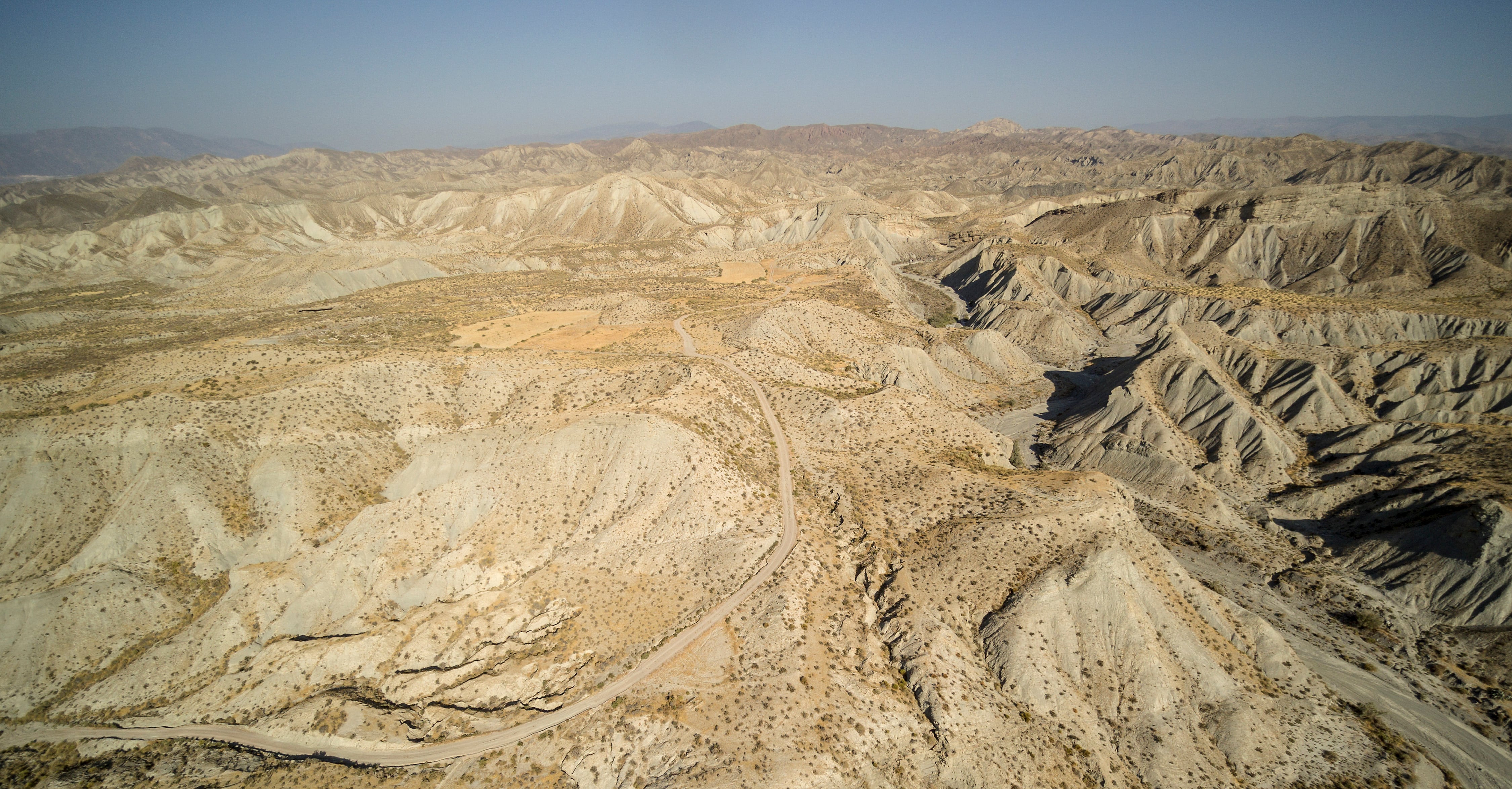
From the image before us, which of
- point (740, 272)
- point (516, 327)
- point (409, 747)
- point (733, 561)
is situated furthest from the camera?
point (740, 272)

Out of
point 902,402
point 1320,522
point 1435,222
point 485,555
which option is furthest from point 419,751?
point 1435,222

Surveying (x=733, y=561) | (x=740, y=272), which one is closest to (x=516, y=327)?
→ (x=733, y=561)

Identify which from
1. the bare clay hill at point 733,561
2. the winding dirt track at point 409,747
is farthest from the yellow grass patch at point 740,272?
the winding dirt track at point 409,747

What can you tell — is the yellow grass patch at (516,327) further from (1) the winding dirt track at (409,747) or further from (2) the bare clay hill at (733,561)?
(1) the winding dirt track at (409,747)

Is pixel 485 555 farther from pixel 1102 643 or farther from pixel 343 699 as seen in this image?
pixel 1102 643

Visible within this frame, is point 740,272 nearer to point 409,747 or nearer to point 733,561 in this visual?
point 733,561

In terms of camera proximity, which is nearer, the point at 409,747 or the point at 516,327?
the point at 409,747
